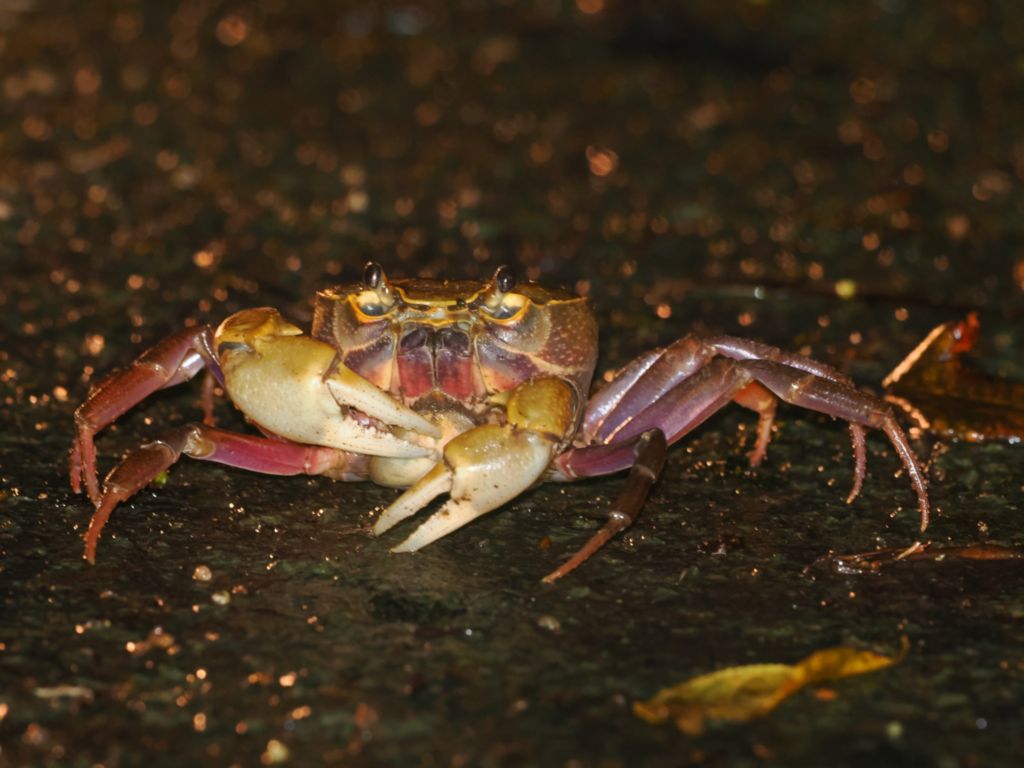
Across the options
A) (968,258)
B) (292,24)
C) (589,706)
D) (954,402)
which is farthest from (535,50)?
(589,706)

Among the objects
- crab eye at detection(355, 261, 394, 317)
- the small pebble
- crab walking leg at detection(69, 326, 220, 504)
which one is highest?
crab eye at detection(355, 261, 394, 317)

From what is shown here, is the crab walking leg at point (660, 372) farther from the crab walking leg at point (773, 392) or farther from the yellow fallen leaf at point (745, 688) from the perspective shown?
the yellow fallen leaf at point (745, 688)

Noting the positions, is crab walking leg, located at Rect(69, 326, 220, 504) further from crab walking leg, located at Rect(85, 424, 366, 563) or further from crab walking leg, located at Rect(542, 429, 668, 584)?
crab walking leg, located at Rect(542, 429, 668, 584)

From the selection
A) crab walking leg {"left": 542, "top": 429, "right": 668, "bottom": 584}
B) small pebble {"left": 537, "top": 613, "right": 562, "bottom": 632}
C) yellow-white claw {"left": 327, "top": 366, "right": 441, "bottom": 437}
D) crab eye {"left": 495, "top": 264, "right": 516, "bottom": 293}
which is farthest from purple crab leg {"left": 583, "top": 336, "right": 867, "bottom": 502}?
small pebble {"left": 537, "top": 613, "right": 562, "bottom": 632}

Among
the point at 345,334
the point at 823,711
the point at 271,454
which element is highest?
the point at 345,334

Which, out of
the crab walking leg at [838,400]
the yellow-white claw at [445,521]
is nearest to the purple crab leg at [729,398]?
the crab walking leg at [838,400]

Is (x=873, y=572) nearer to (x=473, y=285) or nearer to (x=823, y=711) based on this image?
(x=823, y=711)
